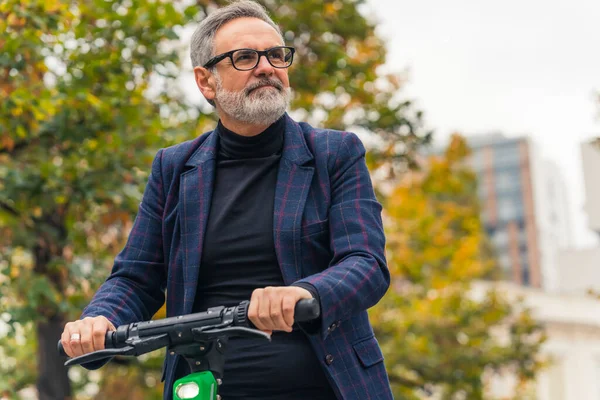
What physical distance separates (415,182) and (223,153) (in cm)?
1283

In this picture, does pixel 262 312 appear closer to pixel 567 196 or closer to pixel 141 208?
pixel 141 208

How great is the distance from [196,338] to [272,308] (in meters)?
0.21

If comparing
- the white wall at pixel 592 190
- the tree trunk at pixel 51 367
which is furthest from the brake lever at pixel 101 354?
the white wall at pixel 592 190

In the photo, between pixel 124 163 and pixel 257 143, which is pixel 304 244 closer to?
pixel 257 143

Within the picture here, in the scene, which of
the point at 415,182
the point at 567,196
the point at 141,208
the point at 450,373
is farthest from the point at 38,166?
the point at 567,196

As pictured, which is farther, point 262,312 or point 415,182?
point 415,182

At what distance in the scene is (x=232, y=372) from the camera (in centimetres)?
236

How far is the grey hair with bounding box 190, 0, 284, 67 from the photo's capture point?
2.62m

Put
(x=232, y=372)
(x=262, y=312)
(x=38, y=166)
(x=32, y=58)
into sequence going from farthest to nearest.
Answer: (x=38, y=166) < (x=32, y=58) < (x=232, y=372) < (x=262, y=312)

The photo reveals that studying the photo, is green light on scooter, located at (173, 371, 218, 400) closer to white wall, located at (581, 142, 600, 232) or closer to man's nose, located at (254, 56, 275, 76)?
man's nose, located at (254, 56, 275, 76)

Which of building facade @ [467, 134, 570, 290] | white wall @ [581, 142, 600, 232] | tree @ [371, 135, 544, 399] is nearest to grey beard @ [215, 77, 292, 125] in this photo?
white wall @ [581, 142, 600, 232]

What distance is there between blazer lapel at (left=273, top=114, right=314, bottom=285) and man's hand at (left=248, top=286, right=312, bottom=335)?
399 millimetres

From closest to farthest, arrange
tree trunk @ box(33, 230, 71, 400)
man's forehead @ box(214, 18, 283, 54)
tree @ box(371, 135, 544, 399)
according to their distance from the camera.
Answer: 1. man's forehead @ box(214, 18, 283, 54)
2. tree trunk @ box(33, 230, 71, 400)
3. tree @ box(371, 135, 544, 399)

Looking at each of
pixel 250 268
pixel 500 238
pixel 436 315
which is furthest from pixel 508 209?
pixel 250 268
